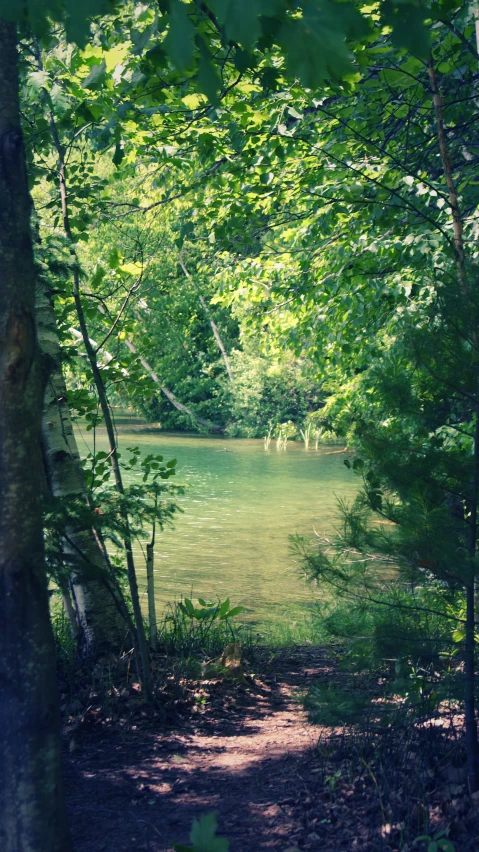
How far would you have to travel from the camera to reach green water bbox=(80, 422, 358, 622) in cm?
973

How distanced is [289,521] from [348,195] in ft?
29.5

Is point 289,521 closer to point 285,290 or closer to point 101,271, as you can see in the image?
point 285,290

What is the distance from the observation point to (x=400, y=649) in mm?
3217

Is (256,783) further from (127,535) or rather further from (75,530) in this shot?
(75,530)

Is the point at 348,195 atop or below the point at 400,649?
atop

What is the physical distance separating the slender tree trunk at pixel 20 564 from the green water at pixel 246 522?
1.56m

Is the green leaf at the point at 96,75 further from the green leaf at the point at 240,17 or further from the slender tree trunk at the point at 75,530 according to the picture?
the green leaf at the point at 240,17

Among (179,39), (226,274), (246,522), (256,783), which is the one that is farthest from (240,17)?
(246,522)

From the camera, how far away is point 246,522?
47.2ft

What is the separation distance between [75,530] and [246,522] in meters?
9.52

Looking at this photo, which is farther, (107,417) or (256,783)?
(107,417)

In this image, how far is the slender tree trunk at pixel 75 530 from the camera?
16.4 ft

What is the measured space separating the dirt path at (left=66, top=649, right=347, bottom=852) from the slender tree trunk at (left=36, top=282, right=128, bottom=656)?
2.43 ft

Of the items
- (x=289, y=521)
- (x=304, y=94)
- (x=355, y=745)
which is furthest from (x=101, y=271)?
(x=289, y=521)
